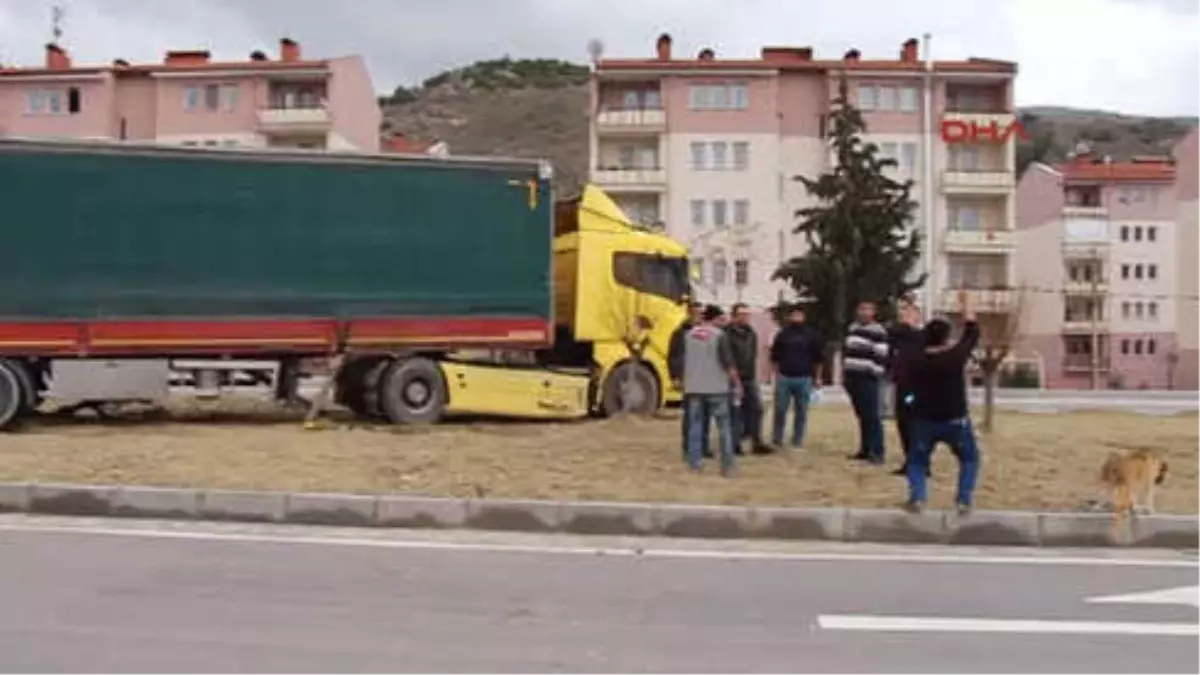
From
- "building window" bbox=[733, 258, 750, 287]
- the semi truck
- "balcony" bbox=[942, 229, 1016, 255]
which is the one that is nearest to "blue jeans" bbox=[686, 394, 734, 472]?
the semi truck

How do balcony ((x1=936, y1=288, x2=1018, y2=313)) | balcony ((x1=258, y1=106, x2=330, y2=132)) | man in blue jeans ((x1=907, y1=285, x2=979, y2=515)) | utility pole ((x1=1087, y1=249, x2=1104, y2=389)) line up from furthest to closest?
1. utility pole ((x1=1087, y1=249, x2=1104, y2=389))
2. balcony ((x1=258, y1=106, x2=330, y2=132))
3. balcony ((x1=936, y1=288, x2=1018, y2=313))
4. man in blue jeans ((x1=907, y1=285, x2=979, y2=515))

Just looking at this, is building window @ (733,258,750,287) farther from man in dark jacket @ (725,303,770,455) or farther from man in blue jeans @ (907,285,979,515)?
man in blue jeans @ (907,285,979,515)

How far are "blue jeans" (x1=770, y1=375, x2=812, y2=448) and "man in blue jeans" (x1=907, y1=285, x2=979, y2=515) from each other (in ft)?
11.4

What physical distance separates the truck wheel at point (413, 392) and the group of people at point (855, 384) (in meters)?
3.63

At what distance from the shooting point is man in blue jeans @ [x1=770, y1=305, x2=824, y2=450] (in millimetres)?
15406

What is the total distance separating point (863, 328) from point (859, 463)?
140 cm

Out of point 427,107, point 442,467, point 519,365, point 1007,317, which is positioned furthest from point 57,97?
point 427,107

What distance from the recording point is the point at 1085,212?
259 feet

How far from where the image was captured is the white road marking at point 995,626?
8.16 metres


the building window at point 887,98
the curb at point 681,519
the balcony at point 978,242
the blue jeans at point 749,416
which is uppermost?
the building window at point 887,98

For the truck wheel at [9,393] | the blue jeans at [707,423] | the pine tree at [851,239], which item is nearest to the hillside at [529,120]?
the pine tree at [851,239]

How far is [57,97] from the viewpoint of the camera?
66875mm

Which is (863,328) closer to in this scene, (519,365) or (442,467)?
(442,467)

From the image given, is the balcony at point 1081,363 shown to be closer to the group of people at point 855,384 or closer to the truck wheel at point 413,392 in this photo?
the truck wheel at point 413,392
